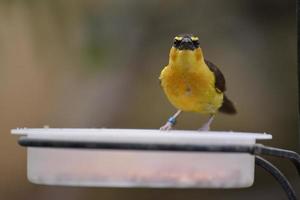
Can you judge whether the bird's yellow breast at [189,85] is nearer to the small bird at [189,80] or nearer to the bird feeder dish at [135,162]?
the small bird at [189,80]

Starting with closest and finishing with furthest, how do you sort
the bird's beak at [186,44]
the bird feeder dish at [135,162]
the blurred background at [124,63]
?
the bird feeder dish at [135,162] < the bird's beak at [186,44] < the blurred background at [124,63]

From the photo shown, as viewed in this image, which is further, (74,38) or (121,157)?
(74,38)

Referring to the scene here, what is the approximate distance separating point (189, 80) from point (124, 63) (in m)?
1.28

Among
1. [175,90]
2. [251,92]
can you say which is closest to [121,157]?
[175,90]

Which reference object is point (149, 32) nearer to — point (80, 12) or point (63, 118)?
point (80, 12)

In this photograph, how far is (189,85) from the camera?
175cm

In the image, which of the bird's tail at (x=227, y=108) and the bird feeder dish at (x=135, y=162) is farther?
the bird's tail at (x=227, y=108)

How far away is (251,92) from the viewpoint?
123 inches

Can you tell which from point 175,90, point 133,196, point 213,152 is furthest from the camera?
point 133,196

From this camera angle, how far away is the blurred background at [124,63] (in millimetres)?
2953

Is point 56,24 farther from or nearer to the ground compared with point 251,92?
farther from the ground

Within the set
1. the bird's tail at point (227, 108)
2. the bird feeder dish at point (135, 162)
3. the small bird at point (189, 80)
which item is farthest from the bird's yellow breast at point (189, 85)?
the bird feeder dish at point (135, 162)

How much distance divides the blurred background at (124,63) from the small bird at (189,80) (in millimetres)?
1159

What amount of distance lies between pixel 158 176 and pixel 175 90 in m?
0.78
